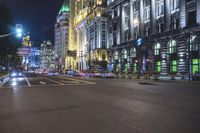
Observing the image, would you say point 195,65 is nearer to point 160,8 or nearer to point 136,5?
point 160,8

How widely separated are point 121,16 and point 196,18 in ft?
119

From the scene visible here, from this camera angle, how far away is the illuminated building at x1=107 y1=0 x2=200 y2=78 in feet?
176

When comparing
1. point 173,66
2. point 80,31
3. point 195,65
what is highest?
point 80,31

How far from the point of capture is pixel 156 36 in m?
64.7

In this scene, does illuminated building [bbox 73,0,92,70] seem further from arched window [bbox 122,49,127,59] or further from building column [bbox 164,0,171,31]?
building column [bbox 164,0,171,31]

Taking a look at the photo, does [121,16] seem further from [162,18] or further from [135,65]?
[162,18]

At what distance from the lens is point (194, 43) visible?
53.4m

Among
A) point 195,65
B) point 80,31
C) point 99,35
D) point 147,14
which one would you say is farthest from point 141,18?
point 80,31

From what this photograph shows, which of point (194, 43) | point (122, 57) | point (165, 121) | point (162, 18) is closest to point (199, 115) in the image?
point (165, 121)

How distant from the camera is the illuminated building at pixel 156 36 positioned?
53688 mm

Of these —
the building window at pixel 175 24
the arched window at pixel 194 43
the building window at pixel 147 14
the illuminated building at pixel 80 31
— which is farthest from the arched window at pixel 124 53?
the illuminated building at pixel 80 31

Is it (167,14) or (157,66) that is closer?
(167,14)

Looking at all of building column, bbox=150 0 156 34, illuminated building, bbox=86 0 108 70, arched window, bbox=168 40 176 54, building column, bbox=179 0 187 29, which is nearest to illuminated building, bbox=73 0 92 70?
illuminated building, bbox=86 0 108 70

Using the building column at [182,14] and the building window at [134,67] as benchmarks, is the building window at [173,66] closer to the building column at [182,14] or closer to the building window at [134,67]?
the building column at [182,14]
